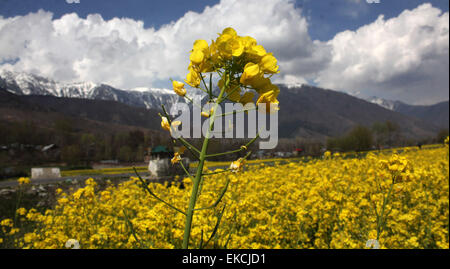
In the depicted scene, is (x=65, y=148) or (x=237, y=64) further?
(x=65, y=148)

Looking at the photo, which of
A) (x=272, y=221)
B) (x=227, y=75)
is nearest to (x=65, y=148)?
(x=272, y=221)

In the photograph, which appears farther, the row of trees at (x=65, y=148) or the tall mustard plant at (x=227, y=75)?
the row of trees at (x=65, y=148)

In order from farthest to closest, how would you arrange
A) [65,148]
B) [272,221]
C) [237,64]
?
1. [65,148]
2. [272,221]
3. [237,64]

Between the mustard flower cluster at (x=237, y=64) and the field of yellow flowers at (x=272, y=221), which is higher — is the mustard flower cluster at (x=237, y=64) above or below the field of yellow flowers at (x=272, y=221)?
above

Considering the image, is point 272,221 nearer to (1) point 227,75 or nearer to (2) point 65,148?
(1) point 227,75

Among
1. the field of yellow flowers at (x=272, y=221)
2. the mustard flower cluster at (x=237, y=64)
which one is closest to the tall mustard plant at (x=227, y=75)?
the mustard flower cluster at (x=237, y=64)

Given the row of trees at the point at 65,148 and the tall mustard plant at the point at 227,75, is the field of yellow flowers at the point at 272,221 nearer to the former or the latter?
the tall mustard plant at the point at 227,75

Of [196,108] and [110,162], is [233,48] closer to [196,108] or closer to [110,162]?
[196,108]

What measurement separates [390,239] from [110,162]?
4862 centimetres

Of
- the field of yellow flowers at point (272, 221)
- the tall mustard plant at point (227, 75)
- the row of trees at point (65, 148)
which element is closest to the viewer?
the tall mustard plant at point (227, 75)

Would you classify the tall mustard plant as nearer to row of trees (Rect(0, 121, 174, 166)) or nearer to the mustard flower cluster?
the mustard flower cluster

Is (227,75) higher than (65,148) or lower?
higher

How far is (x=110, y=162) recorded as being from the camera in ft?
152
